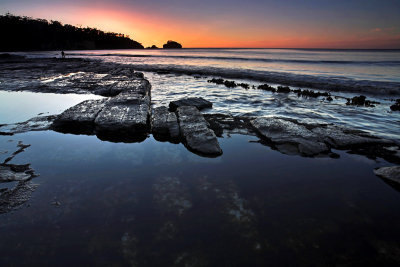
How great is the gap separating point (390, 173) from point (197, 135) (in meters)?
3.25

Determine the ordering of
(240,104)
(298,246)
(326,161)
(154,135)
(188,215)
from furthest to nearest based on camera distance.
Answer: (240,104)
(154,135)
(326,161)
(188,215)
(298,246)

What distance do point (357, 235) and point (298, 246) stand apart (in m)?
0.69

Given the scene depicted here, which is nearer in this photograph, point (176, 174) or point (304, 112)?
point (176, 174)

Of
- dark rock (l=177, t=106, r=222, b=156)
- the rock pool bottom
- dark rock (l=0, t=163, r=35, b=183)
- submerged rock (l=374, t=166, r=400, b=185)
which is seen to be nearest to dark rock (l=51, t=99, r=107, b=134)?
the rock pool bottom

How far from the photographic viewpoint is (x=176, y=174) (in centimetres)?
310

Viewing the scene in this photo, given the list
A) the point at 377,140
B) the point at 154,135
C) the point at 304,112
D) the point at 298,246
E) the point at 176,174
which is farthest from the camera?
the point at 304,112

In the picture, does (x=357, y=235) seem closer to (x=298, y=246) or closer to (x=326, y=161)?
(x=298, y=246)

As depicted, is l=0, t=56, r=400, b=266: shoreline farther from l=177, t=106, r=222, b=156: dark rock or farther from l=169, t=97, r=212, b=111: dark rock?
l=169, t=97, r=212, b=111: dark rock

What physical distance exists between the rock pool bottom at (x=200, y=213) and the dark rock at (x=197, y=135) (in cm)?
24

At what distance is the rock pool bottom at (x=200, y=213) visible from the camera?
189 centimetres

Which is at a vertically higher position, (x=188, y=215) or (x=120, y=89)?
(x=120, y=89)

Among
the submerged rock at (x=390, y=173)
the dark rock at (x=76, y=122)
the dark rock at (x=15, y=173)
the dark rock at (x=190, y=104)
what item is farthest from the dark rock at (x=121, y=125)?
the submerged rock at (x=390, y=173)

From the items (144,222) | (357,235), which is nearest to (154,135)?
(144,222)

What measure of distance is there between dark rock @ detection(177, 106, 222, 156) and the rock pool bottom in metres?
0.24
